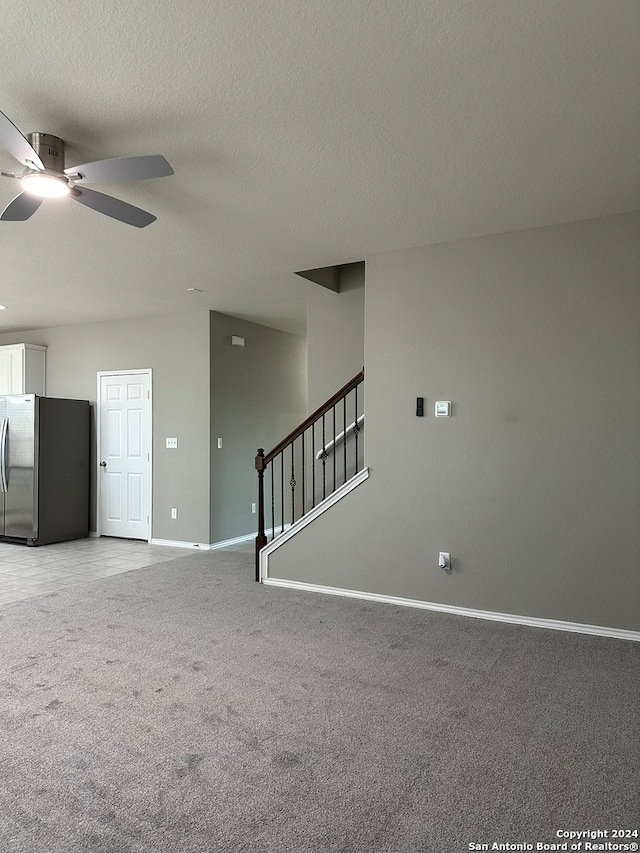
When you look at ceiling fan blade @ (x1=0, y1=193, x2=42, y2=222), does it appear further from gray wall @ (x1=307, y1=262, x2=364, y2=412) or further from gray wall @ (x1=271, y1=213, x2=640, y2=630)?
gray wall @ (x1=307, y1=262, x2=364, y2=412)

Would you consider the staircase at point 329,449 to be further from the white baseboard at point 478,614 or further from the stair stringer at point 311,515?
the white baseboard at point 478,614

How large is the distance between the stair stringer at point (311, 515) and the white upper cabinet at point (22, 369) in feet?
14.6

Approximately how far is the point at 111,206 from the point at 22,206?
0.42 metres

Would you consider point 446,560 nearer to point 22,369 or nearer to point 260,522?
point 260,522

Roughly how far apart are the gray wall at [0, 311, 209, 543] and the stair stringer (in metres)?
1.75

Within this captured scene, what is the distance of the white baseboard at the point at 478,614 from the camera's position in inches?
146

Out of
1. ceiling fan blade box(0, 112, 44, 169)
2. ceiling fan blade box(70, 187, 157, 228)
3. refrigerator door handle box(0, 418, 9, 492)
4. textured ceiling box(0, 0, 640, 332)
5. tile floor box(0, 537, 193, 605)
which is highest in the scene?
textured ceiling box(0, 0, 640, 332)

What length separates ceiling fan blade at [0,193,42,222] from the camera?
2838 millimetres

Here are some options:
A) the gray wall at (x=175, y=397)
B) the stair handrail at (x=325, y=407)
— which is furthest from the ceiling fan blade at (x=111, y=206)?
the gray wall at (x=175, y=397)

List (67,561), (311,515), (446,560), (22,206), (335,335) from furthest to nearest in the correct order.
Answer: (67,561)
(335,335)
(311,515)
(446,560)
(22,206)

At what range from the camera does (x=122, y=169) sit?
2600mm

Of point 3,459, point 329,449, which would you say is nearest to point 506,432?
point 329,449

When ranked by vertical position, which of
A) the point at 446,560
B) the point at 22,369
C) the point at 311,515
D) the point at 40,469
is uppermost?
A: the point at 22,369

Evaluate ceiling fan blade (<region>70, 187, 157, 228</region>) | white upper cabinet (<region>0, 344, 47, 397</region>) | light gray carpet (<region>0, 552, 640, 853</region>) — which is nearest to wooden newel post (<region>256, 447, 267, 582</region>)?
light gray carpet (<region>0, 552, 640, 853</region>)
